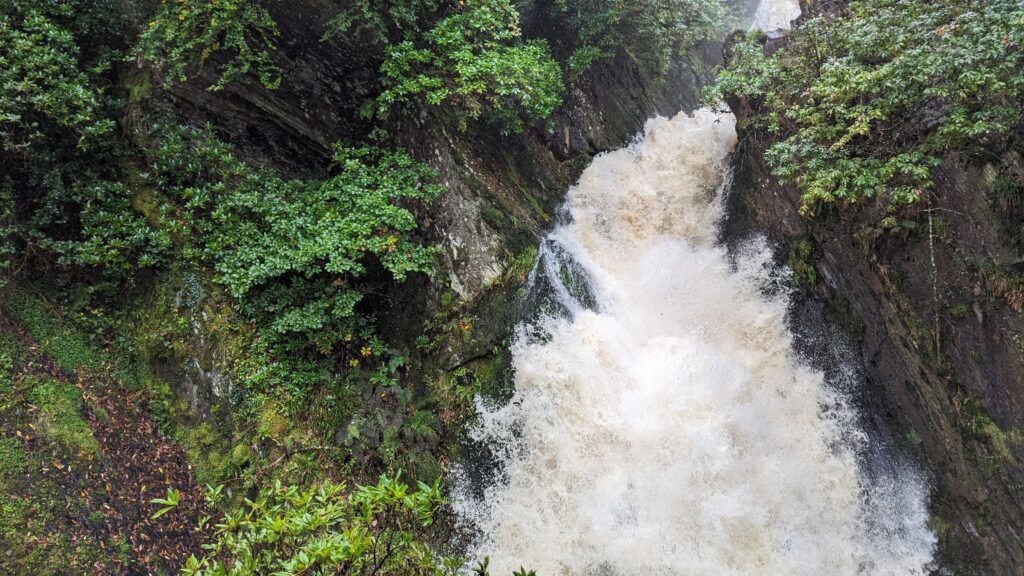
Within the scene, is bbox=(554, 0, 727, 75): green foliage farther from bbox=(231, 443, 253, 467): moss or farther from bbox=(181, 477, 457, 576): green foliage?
bbox=(181, 477, 457, 576): green foliage

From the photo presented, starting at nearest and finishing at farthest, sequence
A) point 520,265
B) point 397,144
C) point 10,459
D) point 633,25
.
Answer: point 10,459, point 397,144, point 520,265, point 633,25

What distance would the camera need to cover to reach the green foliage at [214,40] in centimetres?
707

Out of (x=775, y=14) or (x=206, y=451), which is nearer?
(x=206, y=451)

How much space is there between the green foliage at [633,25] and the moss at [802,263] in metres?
5.98

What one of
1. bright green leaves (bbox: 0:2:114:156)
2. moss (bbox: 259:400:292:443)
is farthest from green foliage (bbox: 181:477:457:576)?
bright green leaves (bbox: 0:2:114:156)

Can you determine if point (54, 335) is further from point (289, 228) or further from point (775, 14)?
point (775, 14)

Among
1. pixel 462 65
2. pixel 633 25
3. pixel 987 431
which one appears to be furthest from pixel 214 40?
pixel 987 431

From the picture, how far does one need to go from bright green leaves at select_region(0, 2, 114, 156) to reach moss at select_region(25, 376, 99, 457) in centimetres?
318

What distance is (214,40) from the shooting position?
23.7ft

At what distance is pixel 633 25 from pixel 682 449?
936cm

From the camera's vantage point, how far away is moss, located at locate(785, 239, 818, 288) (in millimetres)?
7508

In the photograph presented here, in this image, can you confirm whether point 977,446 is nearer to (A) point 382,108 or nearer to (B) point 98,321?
(A) point 382,108

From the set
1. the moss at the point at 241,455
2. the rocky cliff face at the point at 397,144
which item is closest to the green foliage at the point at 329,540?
the moss at the point at 241,455

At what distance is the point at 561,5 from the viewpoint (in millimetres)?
10867
